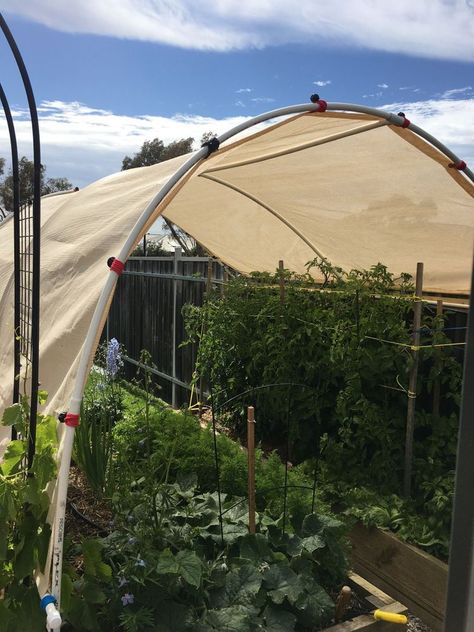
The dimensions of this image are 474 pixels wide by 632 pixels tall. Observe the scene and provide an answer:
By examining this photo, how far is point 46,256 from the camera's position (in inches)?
105

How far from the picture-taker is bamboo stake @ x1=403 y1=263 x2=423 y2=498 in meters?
3.36

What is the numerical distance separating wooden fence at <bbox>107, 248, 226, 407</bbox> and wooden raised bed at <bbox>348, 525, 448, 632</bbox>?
3.12m

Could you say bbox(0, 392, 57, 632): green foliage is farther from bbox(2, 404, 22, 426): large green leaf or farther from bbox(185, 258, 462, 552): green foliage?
bbox(185, 258, 462, 552): green foliage

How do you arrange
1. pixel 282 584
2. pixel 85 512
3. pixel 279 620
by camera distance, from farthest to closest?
pixel 85 512 < pixel 282 584 < pixel 279 620

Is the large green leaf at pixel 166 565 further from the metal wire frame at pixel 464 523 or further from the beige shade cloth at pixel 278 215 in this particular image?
the metal wire frame at pixel 464 523

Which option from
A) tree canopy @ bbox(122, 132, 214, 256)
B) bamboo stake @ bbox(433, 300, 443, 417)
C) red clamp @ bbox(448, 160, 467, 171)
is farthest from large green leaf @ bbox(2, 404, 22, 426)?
tree canopy @ bbox(122, 132, 214, 256)

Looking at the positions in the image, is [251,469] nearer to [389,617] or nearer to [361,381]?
[389,617]

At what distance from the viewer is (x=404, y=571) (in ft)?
9.77

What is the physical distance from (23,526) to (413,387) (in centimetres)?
234

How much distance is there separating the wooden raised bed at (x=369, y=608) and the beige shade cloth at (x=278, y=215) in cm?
142

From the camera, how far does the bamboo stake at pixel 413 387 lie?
336 cm

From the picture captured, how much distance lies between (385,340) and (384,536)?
1.18 m

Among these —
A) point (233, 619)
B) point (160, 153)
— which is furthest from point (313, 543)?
point (160, 153)

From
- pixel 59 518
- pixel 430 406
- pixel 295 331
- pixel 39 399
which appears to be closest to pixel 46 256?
pixel 39 399
